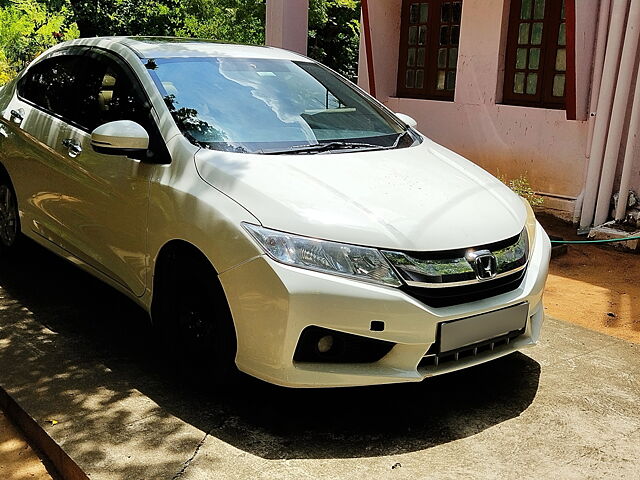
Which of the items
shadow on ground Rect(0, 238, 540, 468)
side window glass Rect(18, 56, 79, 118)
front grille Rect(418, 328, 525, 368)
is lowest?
shadow on ground Rect(0, 238, 540, 468)

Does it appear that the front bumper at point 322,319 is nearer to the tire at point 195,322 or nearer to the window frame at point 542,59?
the tire at point 195,322

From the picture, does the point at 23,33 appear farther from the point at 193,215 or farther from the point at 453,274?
the point at 453,274

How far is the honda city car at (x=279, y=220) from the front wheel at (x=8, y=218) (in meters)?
0.63

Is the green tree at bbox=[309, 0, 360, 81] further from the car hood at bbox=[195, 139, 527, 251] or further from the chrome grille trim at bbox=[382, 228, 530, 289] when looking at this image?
the chrome grille trim at bbox=[382, 228, 530, 289]

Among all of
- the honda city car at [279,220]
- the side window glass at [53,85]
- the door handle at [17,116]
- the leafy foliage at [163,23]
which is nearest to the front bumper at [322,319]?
the honda city car at [279,220]

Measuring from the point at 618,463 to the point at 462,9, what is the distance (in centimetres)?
692

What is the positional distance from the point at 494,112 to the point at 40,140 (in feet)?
17.8

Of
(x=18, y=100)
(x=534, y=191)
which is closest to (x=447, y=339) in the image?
(x=18, y=100)

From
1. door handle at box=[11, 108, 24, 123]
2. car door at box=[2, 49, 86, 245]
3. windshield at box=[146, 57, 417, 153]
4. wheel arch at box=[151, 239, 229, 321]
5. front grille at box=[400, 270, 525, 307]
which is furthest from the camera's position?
door handle at box=[11, 108, 24, 123]

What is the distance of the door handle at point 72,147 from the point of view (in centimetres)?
453

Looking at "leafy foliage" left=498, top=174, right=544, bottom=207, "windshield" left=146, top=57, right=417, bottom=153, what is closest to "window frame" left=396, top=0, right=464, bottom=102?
"leafy foliage" left=498, top=174, right=544, bottom=207

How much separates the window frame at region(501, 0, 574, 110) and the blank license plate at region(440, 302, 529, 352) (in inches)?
201

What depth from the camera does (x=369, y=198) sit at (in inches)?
138

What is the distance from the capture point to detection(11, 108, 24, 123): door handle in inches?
209
